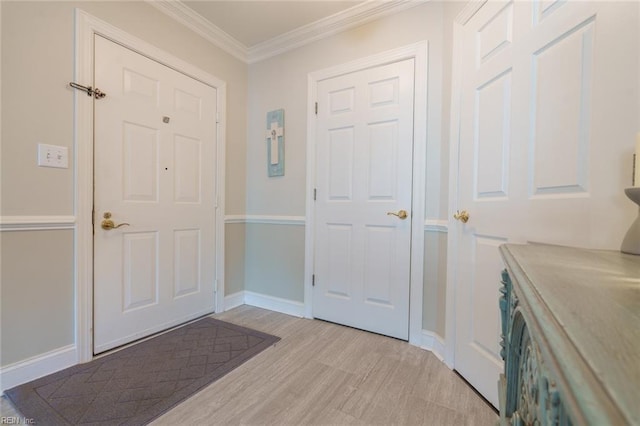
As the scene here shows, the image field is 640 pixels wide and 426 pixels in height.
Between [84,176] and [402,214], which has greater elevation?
[84,176]

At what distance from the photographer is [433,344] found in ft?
6.33

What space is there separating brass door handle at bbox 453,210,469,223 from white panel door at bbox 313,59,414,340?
0.40m

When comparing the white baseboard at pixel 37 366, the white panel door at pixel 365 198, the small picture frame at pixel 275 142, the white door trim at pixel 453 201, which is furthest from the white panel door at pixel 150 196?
the white door trim at pixel 453 201

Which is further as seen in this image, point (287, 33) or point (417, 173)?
point (287, 33)

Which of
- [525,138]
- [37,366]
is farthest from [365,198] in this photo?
[37,366]

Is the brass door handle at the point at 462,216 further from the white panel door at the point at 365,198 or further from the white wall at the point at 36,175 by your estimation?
the white wall at the point at 36,175

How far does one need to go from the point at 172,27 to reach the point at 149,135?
35.4 inches

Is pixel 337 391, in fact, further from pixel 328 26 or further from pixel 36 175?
pixel 328 26

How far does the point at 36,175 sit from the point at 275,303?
1.92 m

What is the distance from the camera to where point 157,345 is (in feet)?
6.34

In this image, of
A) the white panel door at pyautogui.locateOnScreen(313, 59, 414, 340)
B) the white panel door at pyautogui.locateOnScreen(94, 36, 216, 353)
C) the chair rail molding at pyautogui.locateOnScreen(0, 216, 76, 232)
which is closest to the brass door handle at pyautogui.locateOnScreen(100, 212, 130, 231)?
the white panel door at pyautogui.locateOnScreen(94, 36, 216, 353)

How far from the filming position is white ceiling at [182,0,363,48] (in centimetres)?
211

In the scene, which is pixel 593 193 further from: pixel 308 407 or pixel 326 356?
pixel 326 356

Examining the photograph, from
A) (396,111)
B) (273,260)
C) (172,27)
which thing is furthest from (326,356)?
(172,27)
